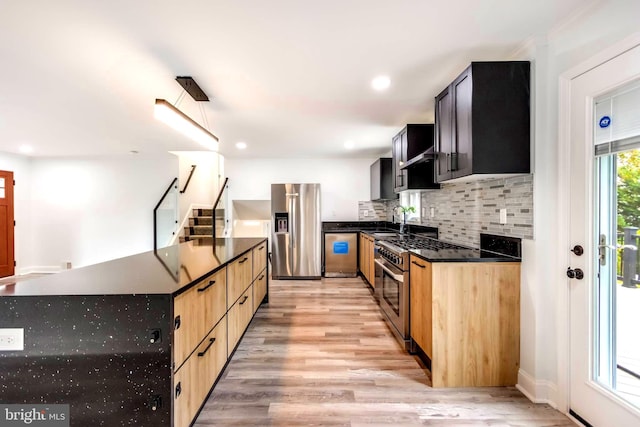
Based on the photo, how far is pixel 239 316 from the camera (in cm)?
254

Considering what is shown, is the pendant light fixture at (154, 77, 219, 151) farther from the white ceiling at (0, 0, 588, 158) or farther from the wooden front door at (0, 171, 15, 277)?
the wooden front door at (0, 171, 15, 277)

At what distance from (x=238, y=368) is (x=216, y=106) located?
2513mm

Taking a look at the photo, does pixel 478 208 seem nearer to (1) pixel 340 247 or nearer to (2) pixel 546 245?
(2) pixel 546 245

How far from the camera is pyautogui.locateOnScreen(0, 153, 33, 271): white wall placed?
5.75 meters

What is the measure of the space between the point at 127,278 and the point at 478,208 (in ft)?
8.87

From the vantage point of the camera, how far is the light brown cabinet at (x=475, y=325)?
6.67ft

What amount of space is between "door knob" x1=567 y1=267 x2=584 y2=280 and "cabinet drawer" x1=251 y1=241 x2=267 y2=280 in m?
2.63

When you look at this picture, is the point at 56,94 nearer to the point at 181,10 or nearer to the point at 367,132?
the point at 181,10

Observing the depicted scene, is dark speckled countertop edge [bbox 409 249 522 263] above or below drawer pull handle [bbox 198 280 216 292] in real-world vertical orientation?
above

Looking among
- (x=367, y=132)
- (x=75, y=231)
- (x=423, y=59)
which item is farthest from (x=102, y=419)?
(x=75, y=231)

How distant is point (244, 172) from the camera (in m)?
6.13

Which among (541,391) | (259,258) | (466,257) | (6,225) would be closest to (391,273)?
(466,257)

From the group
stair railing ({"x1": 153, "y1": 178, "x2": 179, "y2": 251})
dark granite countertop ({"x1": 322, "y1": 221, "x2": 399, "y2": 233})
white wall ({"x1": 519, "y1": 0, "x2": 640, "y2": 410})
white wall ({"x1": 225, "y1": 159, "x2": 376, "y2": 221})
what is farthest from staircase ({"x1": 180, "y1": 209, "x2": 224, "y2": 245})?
white wall ({"x1": 519, "y1": 0, "x2": 640, "y2": 410})

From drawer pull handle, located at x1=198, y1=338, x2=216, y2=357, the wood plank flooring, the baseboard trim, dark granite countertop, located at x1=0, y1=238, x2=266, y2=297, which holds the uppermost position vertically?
dark granite countertop, located at x1=0, y1=238, x2=266, y2=297
